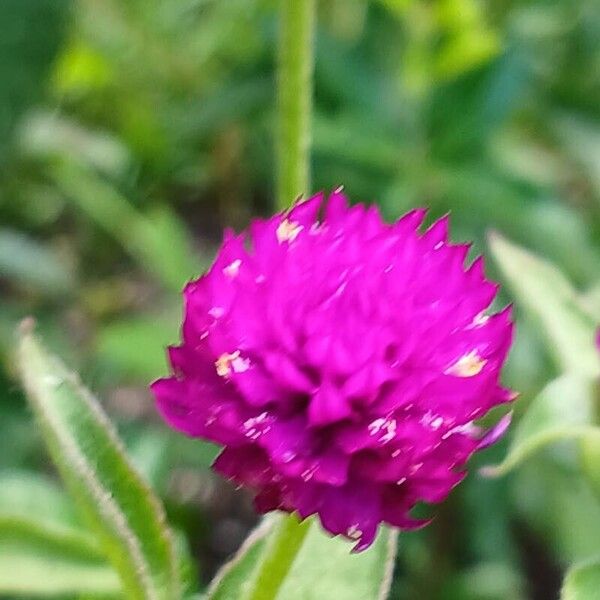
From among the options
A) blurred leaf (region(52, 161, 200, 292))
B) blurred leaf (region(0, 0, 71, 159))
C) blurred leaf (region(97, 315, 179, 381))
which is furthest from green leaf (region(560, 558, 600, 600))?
blurred leaf (region(0, 0, 71, 159))

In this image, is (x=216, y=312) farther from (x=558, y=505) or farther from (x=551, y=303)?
(x=558, y=505)

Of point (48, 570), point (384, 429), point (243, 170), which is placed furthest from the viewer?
point (243, 170)

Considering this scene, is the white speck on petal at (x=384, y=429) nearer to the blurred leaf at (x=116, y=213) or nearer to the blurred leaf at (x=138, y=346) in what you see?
the blurred leaf at (x=138, y=346)

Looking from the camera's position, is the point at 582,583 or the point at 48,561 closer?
the point at 582,583

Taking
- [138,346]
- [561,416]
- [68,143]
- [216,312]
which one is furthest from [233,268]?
[68,143]

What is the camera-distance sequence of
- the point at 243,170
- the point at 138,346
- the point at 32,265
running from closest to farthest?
the point at 138,346, the point at 32,265, the point at 243,170

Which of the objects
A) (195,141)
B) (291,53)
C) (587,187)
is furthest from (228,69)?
(291,53)
